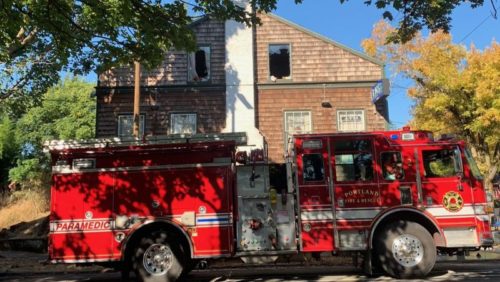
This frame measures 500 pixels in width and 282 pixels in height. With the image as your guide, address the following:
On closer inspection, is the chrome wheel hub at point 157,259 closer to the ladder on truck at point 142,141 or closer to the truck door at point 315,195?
the ladder on truck at point 142,141

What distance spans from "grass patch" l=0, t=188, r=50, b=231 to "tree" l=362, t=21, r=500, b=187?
1971cm

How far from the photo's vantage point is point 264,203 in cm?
998

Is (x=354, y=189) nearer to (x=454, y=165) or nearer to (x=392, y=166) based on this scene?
(x=392, y=166)

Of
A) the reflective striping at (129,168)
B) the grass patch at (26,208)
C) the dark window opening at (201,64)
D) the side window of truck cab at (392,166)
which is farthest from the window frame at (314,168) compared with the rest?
the grass patch at (26,208)

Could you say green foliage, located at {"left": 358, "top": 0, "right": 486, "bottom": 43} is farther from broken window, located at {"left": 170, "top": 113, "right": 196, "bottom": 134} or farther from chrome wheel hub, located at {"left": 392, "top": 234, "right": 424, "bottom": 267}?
broken window, located at {"left": 170, "top": 113, "right": 196, "bottom": 134}

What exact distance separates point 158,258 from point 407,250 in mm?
4509

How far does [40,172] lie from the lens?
1387 inches

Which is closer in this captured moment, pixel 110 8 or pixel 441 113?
pixel 110 8

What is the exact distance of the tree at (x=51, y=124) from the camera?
3785 centimetres

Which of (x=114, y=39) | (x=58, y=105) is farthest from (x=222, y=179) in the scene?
(x=58, y=105)

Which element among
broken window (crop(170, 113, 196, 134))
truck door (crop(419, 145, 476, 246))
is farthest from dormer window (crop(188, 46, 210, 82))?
truck door (crop(419, 145, 476, 246))

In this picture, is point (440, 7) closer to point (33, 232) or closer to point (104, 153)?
point (104, 153)

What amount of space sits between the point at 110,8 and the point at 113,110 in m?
11.5

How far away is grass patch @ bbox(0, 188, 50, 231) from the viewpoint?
27420 mm
